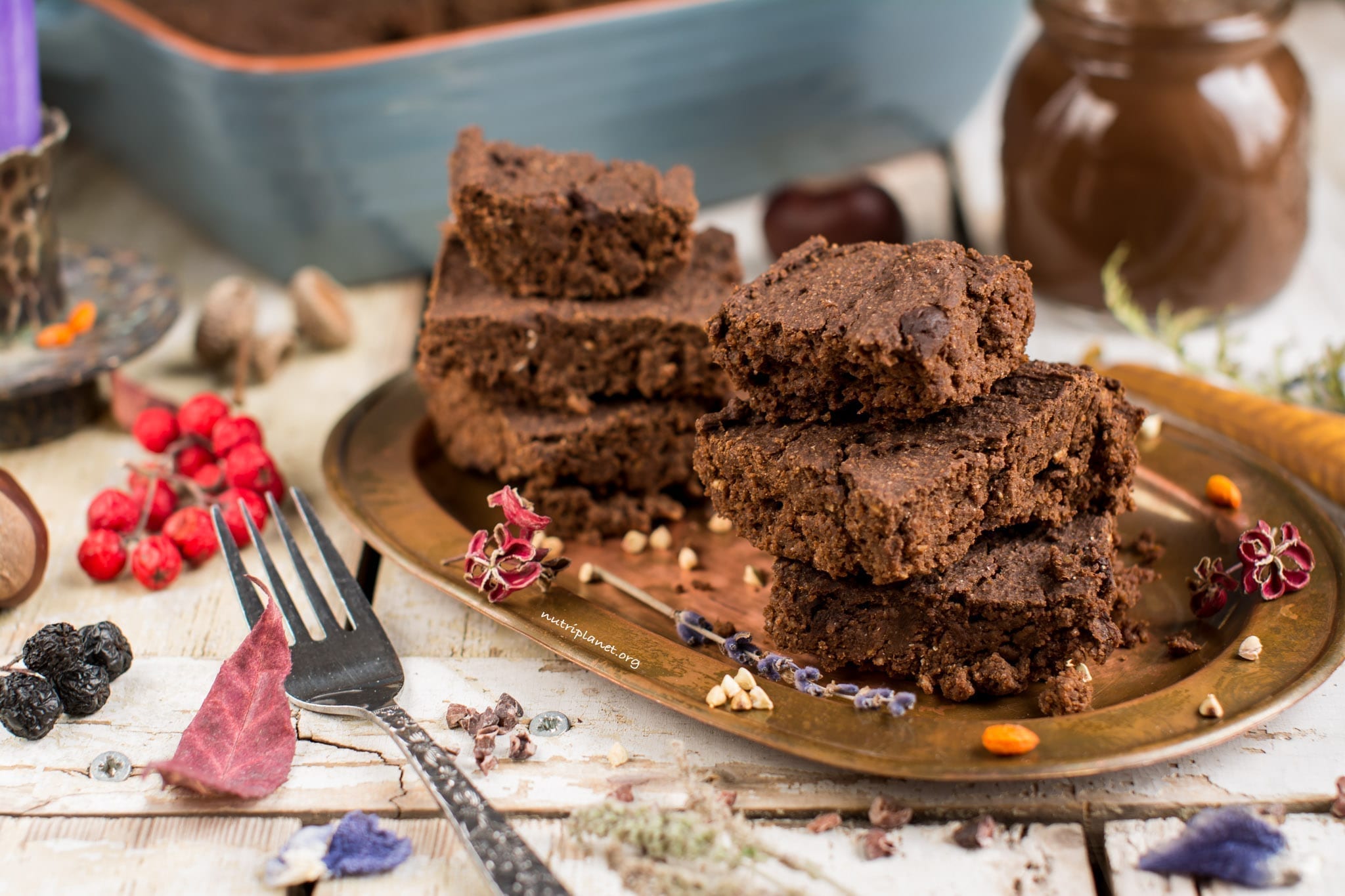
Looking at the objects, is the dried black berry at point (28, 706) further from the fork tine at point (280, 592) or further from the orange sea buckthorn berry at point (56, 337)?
the orange sea buckthorn berry at point (56, 337)

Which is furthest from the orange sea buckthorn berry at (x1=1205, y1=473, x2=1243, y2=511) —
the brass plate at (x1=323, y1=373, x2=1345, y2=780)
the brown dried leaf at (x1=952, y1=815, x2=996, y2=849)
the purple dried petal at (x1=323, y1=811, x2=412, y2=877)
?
the purple dried petal at (x1=323, y1=811, x2=412, y2=877)

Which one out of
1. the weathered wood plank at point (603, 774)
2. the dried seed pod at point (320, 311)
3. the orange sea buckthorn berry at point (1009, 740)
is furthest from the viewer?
the dried seed pod at point (320, 311)

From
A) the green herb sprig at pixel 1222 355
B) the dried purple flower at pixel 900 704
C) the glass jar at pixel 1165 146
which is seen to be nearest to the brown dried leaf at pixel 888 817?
the dried purple flower at pixel 900 704

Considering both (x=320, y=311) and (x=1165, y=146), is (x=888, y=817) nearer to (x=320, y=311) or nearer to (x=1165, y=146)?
(x=1165, y=146)

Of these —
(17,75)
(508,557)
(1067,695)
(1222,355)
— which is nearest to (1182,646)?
(1067,695)

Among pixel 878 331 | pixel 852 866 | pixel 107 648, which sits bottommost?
pixel 107 648

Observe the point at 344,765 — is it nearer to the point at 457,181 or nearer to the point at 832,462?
the point at 832,462

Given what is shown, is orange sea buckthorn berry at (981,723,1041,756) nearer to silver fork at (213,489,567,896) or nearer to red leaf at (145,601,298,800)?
silver fork at (213,489,567,896)
